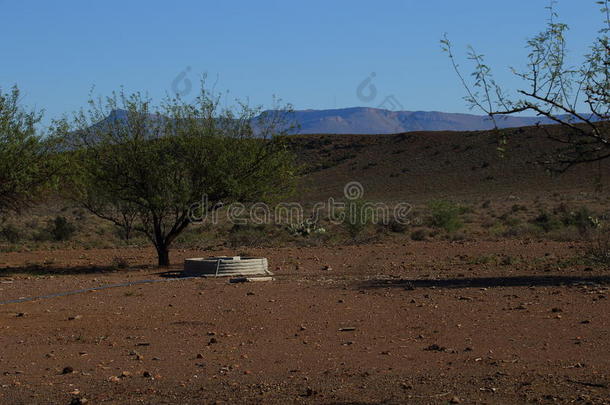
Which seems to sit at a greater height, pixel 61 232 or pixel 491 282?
pixel 61 232

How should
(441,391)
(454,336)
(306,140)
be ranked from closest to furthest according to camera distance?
(441,391) < (454,336) < (306,140)

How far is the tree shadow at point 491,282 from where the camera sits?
15.1 metres

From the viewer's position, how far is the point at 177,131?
21078mm

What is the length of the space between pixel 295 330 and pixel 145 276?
8296 millimetres

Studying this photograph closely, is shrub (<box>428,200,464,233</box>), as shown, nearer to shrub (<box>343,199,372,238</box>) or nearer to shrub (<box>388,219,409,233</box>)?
shrub (<box>388,219,409,233</box>)

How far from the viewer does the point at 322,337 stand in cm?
1072

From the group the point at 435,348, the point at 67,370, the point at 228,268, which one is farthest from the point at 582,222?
the point at 67,370

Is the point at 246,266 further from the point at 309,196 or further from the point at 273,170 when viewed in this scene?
the point at 309,196

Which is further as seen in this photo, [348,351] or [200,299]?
[200,299]

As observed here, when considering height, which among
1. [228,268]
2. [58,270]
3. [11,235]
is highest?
[11,235]

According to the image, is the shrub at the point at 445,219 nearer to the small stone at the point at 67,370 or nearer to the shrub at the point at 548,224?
the shrub at the point at 548,224

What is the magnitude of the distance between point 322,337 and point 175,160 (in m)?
10.7

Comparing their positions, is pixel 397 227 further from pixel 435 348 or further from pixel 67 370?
pixel 67 370

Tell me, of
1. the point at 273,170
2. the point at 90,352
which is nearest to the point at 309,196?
the point at 273,170
